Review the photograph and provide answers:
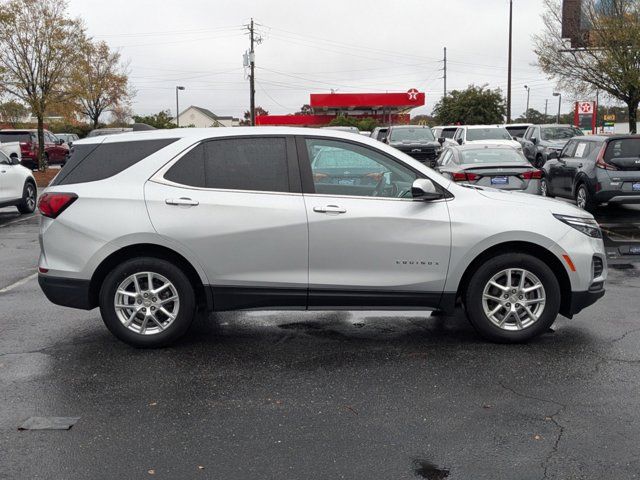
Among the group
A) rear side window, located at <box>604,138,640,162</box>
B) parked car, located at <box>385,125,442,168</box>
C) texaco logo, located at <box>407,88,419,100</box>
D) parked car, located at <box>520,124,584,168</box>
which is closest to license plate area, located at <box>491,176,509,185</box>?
rear side window, located at <box>604,138,640,162</box>

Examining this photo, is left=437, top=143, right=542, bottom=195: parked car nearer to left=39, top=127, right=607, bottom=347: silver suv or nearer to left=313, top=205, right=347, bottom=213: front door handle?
left=39, top=127, right=607, bottom=347: silver suv

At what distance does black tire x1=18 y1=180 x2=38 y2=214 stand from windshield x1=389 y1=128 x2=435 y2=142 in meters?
13.2

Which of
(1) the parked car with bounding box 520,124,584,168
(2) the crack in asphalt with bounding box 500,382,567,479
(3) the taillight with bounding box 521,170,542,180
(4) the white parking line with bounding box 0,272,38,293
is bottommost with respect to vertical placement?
(2) the crack in asphalt with bounding box 500,382,567,479

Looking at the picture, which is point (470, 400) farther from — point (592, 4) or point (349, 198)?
point (592, 4)

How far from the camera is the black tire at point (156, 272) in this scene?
5848 mm

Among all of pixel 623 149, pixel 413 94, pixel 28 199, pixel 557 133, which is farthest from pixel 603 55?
pixel 413 94

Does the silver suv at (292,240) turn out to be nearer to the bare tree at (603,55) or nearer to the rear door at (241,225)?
the rear door at (241,225)

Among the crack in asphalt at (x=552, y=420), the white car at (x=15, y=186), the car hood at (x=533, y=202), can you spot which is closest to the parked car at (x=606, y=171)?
the car hood at (x=533, y=202)

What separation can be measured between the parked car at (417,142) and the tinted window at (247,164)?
18.7 meters

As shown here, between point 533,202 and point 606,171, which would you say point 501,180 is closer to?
point 606,171

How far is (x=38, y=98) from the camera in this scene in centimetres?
2933

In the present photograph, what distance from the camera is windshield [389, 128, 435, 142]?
25.9m

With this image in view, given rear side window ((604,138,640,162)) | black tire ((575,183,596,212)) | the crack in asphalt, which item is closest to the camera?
the crack in asphalt

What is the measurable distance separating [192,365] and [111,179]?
1684 mm
